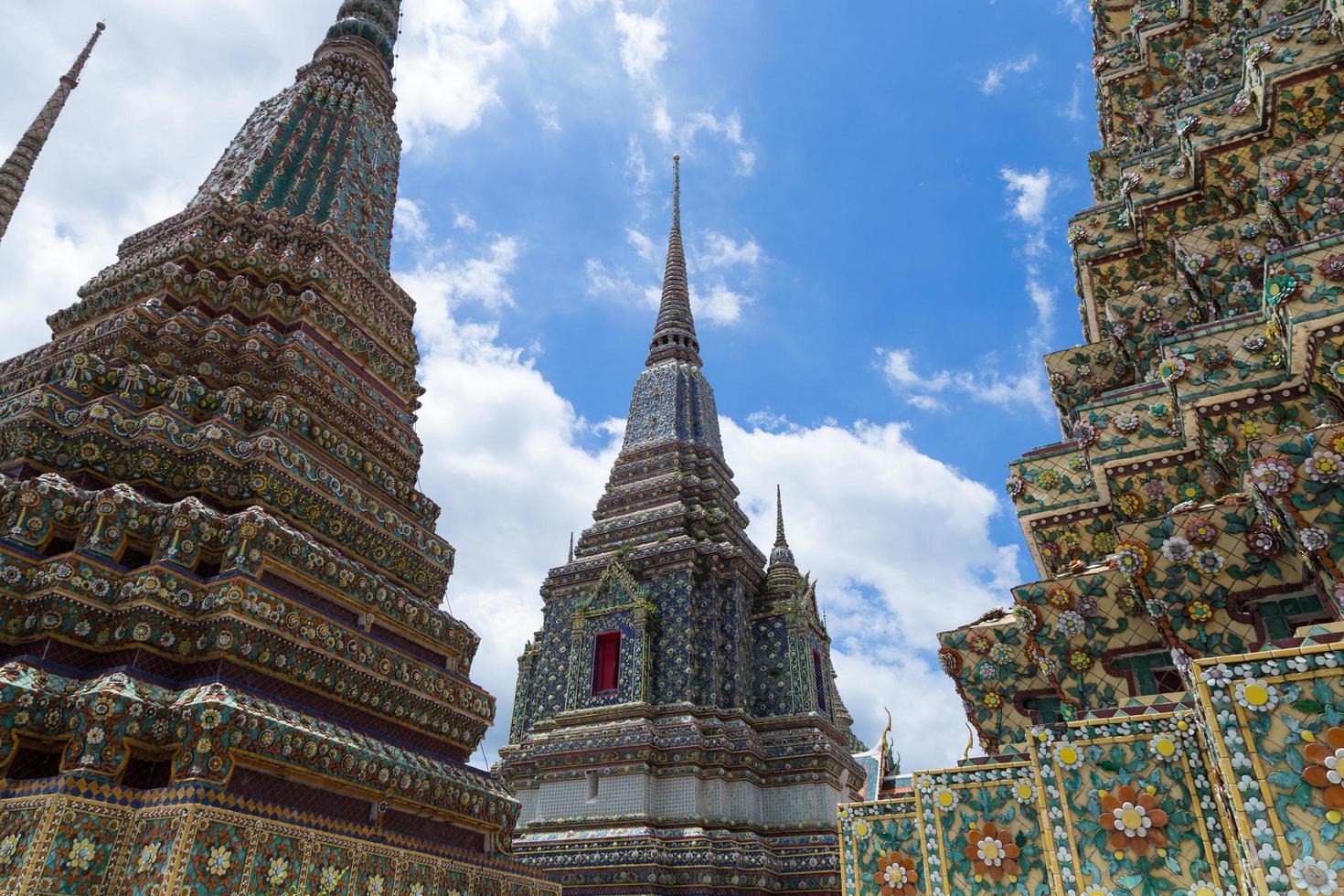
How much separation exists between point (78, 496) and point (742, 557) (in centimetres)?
1489

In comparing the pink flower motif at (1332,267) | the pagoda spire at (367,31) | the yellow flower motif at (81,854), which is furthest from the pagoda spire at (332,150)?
the pink flower motif at (1332,267)

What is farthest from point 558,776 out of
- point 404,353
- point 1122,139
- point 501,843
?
point 1122,139

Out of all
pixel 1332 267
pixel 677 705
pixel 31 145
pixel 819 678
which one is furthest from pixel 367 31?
pixel 819 678

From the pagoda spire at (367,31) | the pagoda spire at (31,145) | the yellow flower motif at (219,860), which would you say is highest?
the pagoda spire at (367,31)

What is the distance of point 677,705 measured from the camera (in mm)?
17500

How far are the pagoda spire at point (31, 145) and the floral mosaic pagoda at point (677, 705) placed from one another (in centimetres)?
1286

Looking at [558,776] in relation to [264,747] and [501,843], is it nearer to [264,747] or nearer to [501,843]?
[501,843]

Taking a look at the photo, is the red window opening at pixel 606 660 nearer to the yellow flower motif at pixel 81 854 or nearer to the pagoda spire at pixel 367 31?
the pagoda spire at pixel 367 31

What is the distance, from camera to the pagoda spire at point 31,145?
11500mm

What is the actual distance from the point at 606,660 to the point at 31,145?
13874 mm

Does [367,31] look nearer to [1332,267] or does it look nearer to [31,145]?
[31,145]

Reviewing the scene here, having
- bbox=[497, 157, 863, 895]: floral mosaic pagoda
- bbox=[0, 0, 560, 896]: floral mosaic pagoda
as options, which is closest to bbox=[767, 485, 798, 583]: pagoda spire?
bbox=[497, 157, 863, 895]: floral mosaic pagoda

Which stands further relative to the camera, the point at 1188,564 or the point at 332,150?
the point at 332,150

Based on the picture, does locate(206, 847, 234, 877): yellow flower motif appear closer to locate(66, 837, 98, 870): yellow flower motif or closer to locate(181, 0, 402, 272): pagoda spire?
locate(66, 837, 98, 870): yellow flower motif
